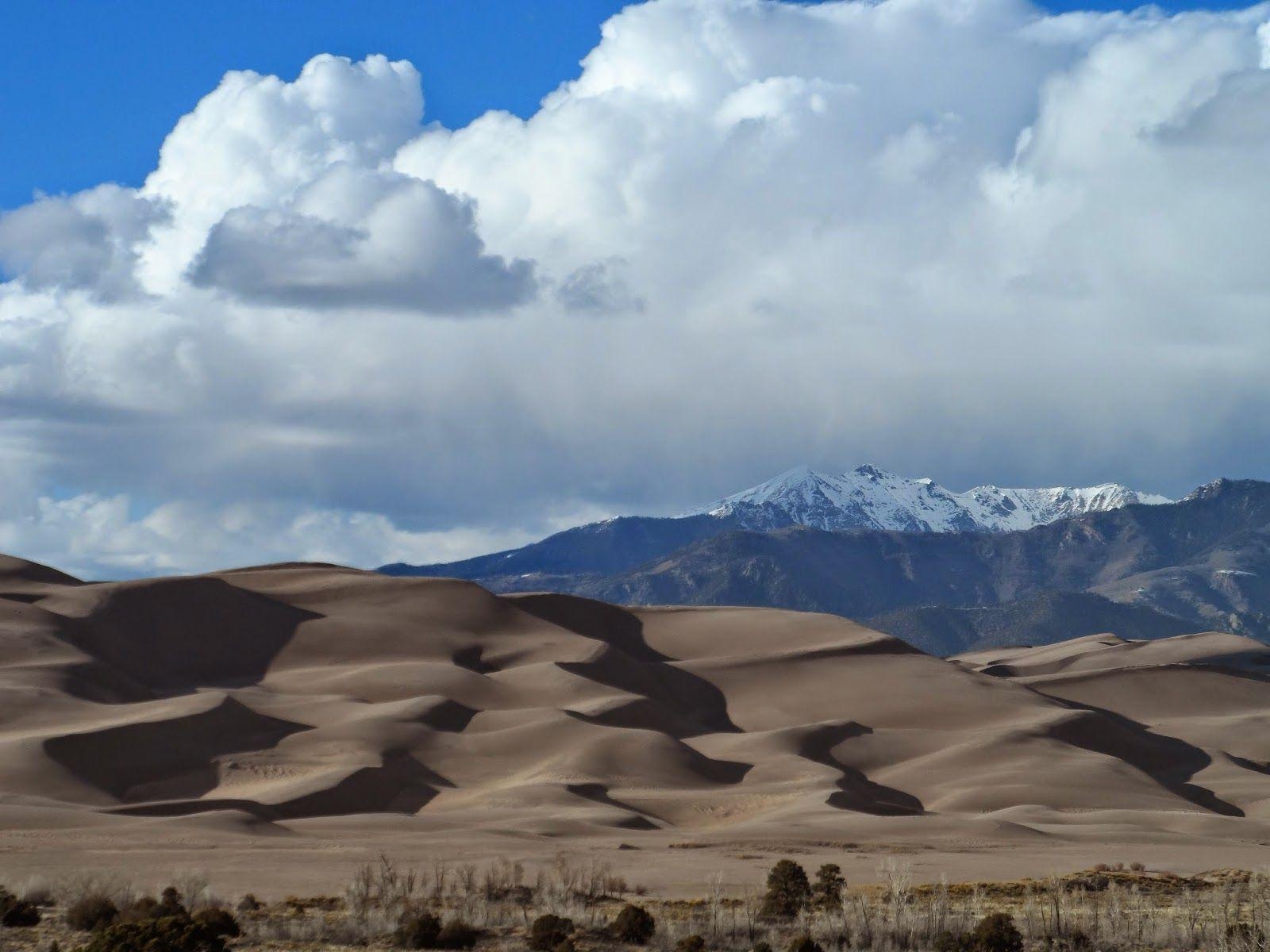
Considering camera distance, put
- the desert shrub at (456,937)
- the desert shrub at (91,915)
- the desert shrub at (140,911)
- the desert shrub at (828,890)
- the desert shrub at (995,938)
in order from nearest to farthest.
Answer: the desert shrub at (995,938) → the desert shrub at (140,911) → the desert shrub at (456,937) → the desert shrub at (91,915) → the desert shrub at (828,890)

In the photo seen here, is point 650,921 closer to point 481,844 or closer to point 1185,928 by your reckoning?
point 1185,928

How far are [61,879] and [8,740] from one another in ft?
115

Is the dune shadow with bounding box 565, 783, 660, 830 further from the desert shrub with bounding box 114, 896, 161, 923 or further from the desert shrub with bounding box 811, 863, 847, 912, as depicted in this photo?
the desert shrub with bounding box 114, 896, 161, 923

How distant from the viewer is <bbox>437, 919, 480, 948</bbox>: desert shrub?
28.2 metres

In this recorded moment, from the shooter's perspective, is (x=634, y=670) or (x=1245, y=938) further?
(x=634, y=670)

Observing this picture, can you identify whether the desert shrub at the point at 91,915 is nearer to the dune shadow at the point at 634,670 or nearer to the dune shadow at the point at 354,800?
the dune shadow at the point at 354,800

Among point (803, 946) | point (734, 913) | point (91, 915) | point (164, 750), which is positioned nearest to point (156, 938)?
point (91, 915)

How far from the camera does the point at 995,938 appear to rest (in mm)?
27344

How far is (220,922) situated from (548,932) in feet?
18.6

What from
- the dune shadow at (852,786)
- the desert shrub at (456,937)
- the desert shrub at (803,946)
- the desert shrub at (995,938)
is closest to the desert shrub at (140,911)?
the desert shrub at (456,937)

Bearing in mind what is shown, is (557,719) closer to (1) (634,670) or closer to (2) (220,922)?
(1) (634,670)

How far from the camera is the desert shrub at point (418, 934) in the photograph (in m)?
27.9

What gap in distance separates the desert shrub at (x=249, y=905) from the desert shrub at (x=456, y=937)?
5.12m

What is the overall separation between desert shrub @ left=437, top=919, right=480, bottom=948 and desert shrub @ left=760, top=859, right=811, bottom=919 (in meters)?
7.25
